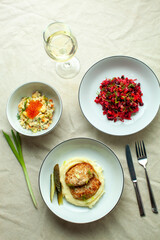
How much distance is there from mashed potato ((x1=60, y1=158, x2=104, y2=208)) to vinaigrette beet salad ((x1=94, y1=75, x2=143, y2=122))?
0.50 meters

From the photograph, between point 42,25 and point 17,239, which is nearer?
point 17,239

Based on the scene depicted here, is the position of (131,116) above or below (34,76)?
below

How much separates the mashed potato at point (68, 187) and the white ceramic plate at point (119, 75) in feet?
1.22

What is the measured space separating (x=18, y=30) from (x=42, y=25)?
0.90 ft

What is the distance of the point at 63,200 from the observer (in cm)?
236

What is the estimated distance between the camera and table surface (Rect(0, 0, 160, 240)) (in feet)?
7.80

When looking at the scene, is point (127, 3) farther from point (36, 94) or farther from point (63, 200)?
point (63, 200)

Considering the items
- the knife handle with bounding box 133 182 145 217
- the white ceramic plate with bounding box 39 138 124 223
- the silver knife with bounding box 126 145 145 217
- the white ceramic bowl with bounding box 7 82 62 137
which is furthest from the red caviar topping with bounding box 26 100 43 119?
the knife handle with bounding box 133 182 145 217

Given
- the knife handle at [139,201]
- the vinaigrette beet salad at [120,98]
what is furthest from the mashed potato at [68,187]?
the vinaigrette beet salad at [120,98]

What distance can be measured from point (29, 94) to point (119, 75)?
0.95 metres

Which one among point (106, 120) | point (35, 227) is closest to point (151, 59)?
point (106, 120)

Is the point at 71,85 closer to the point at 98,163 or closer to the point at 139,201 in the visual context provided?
the point at 98,163

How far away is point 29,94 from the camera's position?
8.27ft

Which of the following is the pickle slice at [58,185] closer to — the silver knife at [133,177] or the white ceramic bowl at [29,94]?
the white ceramic bowl at [29,94]
